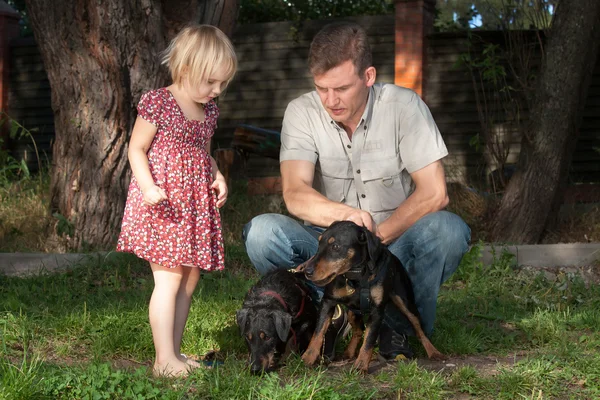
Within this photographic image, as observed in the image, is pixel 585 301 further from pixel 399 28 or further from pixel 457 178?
pixel 399 28

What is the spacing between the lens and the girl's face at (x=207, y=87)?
4199 mm

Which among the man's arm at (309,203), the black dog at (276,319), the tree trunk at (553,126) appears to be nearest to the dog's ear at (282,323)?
the black dog at (276,319)

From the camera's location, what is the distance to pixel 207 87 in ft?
13.9

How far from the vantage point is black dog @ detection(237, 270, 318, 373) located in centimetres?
412

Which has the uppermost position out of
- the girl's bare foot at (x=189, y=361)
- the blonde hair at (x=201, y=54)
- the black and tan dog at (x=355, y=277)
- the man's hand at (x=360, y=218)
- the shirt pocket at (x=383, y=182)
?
the blonde hair at (x=201, y=54)

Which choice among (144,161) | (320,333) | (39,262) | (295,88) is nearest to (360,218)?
(320,333)

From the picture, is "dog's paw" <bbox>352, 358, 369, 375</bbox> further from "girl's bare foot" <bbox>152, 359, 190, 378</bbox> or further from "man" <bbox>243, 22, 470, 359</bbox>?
"girl's bare foot" <bbox>152, 359, 190, 378</bbox>

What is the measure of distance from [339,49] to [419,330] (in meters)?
1.64

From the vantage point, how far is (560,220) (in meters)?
8.55

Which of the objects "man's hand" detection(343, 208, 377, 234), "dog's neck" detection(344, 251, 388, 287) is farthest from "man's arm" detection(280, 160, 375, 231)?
"dog's neck" detection(344, 251, 388, 287)

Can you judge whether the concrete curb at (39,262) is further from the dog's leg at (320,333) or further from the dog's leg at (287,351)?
the dog's leg at (320,333)

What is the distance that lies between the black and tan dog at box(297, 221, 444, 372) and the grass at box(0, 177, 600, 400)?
0.21 metres

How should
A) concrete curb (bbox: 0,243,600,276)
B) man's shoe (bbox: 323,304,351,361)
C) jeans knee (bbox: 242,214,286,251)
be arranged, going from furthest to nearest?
concrete curb (bbox: 0,243,600,276) → jeans knee (bbox: 242,214,286,251) → man's shoe (bbox: 323,304,351,361)

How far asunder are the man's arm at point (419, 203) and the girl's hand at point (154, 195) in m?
1.24
